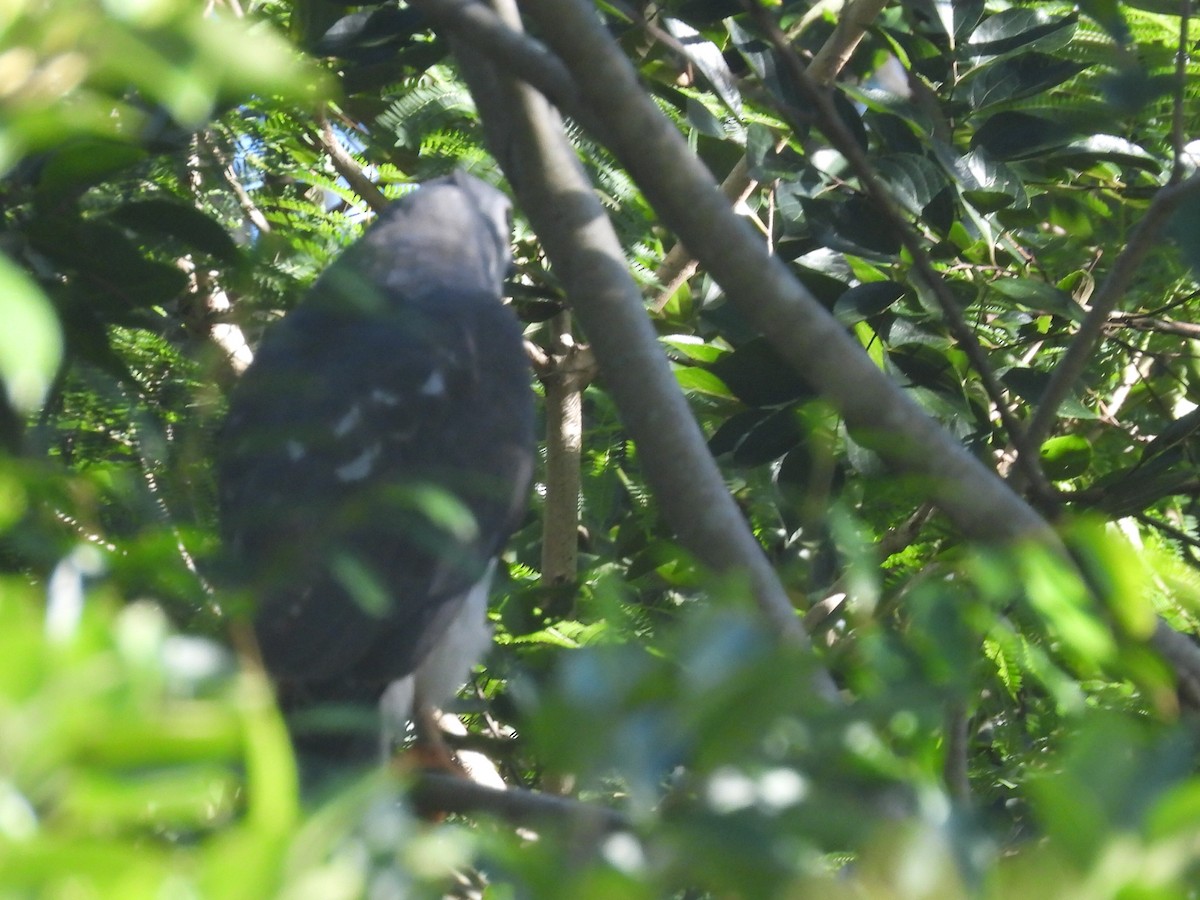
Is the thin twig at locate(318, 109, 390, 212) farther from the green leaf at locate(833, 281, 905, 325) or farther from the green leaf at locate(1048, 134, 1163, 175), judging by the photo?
the green leaf at locate(1048, 134, 1163, 175)

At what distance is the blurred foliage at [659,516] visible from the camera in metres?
0.64

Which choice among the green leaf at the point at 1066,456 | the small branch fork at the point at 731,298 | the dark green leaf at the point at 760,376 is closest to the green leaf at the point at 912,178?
the dark green leaf at the point at 760,376

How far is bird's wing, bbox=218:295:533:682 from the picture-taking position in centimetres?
236

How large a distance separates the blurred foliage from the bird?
161mm

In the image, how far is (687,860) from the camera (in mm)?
694

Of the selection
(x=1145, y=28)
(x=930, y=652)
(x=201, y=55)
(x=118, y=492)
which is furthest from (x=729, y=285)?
(x=1145, y=28)

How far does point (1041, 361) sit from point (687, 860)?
2995mm

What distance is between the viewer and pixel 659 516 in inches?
125

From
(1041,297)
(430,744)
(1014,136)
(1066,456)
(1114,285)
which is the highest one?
(1014,136)

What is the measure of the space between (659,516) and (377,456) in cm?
85

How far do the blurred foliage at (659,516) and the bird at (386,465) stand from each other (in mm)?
161

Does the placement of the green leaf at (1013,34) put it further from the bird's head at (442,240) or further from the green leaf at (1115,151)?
the bird's head at (442,240)

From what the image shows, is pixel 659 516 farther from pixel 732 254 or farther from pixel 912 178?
pixel 732 254

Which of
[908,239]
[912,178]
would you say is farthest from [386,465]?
[912,178]
